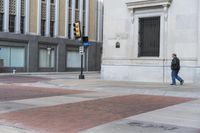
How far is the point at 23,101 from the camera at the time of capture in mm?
13609

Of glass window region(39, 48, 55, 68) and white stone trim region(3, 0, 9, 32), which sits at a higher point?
white stone trim region(3, 0, 9, 32)

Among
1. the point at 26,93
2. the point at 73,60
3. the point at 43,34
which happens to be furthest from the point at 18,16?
the point at 26,93

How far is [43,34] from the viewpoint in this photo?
50250mm

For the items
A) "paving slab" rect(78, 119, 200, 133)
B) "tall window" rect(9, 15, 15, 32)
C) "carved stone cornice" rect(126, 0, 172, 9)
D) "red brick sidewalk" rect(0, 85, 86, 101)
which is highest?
"tall window" rect(9, 15, 15, 32)

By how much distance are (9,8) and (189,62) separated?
29.3 m

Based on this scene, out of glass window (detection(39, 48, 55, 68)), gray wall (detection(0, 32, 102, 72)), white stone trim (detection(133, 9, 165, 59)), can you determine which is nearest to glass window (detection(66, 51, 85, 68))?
gray wall (detection(0, 32, 102, 72))

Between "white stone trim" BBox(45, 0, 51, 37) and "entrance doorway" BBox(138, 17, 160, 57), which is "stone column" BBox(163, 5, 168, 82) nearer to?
"entrance doorway" BBox(138, 17, 160, 57)

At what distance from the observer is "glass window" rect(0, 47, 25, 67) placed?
46.3 meters

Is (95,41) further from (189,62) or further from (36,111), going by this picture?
(36,111)

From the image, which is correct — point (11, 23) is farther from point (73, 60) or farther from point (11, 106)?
point (11, 106)

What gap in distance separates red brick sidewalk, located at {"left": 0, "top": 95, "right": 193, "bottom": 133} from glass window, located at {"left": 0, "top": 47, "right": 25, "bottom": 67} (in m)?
34.5

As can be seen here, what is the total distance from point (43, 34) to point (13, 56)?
17.1 ft

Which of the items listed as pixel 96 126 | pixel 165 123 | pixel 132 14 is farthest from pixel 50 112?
pixel 132 14

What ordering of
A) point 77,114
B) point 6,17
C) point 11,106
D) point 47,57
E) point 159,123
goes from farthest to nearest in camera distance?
point 47,57 → point 6,17 → point 11,106 → point 77,114 → point 159,123
